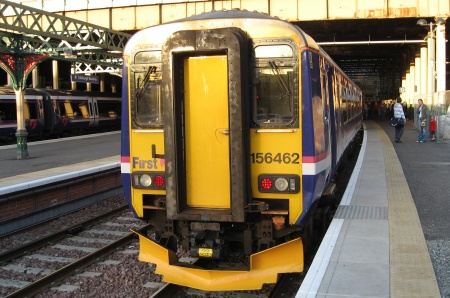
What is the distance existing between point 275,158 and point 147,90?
159 centimetres

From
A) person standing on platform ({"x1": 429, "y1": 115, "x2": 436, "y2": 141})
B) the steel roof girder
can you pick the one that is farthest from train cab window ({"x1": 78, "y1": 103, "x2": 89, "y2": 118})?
person standing on platform ({"x1": 429, "y1": 115, "x2": 436, "y2": 141})

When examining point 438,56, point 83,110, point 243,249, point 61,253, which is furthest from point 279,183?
point 83,110

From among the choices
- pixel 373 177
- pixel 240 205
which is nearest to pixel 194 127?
pixel 240 205

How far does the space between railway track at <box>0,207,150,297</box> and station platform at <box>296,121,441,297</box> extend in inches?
128

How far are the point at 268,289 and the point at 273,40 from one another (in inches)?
108

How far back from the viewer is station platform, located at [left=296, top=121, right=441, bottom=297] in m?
4.30

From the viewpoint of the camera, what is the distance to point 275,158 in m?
5.14

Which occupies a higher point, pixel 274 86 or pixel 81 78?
pixel 81 78

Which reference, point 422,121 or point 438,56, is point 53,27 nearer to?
point 422,121

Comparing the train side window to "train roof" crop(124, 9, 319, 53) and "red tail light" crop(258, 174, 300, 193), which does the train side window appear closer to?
"train roof" crop(124, 9, 319, 53)

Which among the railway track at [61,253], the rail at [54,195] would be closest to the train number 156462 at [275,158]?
the railway track at [61,253]

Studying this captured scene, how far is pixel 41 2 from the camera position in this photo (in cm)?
2597

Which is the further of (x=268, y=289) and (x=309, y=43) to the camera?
(x=268, y=289)

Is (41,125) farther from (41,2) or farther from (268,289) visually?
(268,289)
